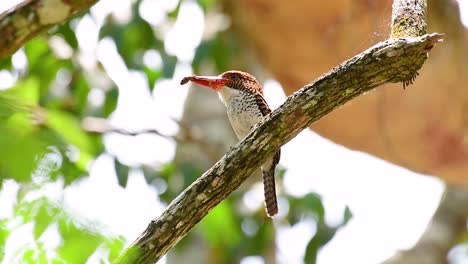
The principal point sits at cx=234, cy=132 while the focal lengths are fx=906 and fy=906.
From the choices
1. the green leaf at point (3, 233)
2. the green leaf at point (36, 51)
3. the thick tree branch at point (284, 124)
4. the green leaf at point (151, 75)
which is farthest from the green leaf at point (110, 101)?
the green leaf at point (3, 233)

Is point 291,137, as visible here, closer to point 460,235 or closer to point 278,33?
point 278,33

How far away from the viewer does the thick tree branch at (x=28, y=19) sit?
5.66 ft

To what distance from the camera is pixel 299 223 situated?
5102 mm

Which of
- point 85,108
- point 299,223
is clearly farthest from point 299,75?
point 85,108

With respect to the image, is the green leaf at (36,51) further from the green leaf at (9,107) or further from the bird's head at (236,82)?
the green leaf at (9,107)

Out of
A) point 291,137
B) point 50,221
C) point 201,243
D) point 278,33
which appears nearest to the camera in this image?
point 50,221

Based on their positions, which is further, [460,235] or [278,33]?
[460,235]

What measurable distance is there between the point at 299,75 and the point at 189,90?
216 cm

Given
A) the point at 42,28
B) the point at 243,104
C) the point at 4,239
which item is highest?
the point at 243,104

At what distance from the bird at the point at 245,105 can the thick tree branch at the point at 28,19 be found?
129cm

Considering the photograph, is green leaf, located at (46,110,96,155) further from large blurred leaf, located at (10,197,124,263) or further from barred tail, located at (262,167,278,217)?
barred tail, located at (262,167,278,217)

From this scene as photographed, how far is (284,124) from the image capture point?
5.71 ft

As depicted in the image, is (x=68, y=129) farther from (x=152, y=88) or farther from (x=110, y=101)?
(x=110, y=101)

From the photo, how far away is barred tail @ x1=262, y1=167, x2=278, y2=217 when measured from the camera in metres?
3.23
